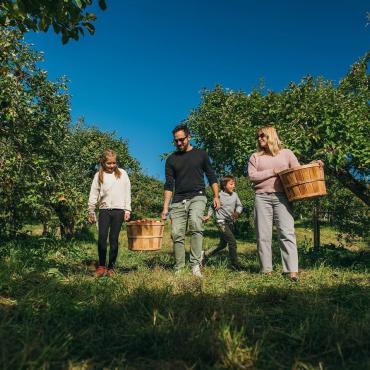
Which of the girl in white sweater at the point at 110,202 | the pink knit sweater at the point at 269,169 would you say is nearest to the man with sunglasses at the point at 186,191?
the pink knit sweater at the point at 269,169

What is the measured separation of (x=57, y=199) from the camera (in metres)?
10.2

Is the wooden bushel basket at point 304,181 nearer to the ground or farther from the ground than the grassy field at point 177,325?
farther from the ground

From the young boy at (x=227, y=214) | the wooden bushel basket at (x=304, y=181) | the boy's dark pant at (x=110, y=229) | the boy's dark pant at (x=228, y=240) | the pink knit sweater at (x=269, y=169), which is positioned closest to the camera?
the wooden bushel basket at (x=304, y=181)

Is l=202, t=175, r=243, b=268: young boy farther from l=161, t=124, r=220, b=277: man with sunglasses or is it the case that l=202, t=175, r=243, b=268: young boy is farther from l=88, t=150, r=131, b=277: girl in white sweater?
l=88, t=150, r=131, b=277: girl in white sweater

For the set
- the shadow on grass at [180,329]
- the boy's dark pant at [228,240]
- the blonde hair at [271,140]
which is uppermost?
the blonde hair at [271,140]

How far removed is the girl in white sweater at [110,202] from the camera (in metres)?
6.75

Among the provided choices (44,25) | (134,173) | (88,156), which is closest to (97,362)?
(44,25)

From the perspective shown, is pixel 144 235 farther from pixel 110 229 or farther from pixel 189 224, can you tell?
pixel 189 224

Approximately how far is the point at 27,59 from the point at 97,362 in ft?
32.7

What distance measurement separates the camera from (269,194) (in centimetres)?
610

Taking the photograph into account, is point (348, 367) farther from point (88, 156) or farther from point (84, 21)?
point (88, 156)

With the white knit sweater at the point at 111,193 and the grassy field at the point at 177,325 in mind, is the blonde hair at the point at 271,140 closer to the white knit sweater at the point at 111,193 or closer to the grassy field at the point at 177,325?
the grassy field at the point at 177,325

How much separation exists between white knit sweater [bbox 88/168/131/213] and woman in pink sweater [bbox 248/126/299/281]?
203cm

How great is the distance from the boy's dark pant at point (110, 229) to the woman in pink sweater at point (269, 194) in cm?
216
